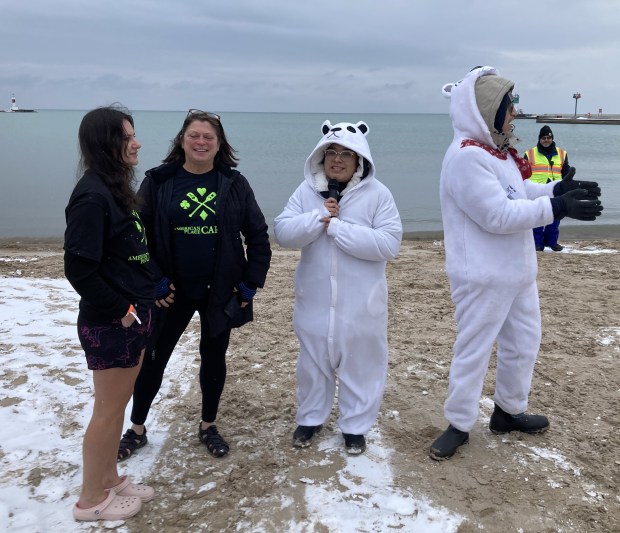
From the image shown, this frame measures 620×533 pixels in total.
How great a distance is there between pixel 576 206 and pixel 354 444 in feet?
6.08

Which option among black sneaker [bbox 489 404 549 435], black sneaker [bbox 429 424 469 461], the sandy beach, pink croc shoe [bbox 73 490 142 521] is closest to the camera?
pink croc shoe [bbox 73 490 142 521]

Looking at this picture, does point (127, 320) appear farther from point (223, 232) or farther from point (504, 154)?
point (504, 154)

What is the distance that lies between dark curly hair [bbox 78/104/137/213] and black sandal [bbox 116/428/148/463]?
155 centimetres

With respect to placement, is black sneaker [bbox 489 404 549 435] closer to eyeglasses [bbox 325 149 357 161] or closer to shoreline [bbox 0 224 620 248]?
eyeglasses [bbox 325 149 357 161]

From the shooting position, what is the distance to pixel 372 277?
3.35 metres

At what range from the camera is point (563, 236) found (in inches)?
500

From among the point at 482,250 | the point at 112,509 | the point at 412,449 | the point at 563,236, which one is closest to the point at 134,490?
the point at 112,509

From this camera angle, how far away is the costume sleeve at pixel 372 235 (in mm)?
3199

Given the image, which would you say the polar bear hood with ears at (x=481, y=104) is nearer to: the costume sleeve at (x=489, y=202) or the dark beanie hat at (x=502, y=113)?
the dark beanie hat at (x=502, y=113)

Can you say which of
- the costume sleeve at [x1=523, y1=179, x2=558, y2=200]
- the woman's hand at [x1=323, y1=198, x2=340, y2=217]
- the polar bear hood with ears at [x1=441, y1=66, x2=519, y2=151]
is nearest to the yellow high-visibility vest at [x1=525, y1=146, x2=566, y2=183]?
the costume sleeve at [x1=523, y1=179, x2=558, y2=200]

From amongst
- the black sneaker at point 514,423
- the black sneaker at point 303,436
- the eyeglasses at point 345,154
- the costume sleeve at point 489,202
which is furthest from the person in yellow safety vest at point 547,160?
the black sneaker at point 303,436

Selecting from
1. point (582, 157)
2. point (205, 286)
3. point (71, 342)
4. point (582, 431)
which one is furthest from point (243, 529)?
point (582, 157)

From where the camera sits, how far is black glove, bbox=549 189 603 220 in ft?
→ 9.93

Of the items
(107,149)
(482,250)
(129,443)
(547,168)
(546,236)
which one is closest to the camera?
(107,149)
